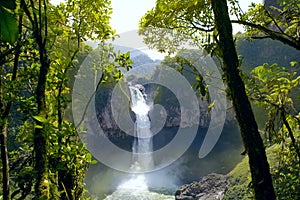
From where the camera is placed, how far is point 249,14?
379 centimetres

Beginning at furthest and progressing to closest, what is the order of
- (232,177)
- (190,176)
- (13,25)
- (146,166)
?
1. (146,166)
2. (190,176)
3. (232,177)
4. (13,25)

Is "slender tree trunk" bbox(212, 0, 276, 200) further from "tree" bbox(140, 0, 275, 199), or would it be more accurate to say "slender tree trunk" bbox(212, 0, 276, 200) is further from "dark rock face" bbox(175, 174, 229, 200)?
"dark rock face" bbox(175, 174, 229, 200)

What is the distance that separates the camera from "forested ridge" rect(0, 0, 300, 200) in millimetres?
2156

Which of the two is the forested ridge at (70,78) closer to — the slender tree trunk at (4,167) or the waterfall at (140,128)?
the slender tree trunk at (4,167)

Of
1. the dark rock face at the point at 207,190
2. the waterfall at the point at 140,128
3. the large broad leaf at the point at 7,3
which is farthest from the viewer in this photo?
the waterfall at the point at 140,128

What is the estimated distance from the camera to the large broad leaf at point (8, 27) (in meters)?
0.61

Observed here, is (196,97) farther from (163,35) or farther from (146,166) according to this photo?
(163,35)

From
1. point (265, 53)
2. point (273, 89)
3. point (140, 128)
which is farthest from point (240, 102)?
point (265, 53)

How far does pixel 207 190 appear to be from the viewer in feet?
63.4

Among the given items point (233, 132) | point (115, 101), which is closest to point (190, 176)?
point (233, 132)

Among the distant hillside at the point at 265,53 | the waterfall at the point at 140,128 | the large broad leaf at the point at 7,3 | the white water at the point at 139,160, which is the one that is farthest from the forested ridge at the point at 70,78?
the distant hillside at the point at 265,53

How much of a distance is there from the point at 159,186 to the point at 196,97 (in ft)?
103

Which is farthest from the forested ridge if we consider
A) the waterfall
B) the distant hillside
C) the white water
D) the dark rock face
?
the distant hillside

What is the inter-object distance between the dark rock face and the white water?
279 centimetres
